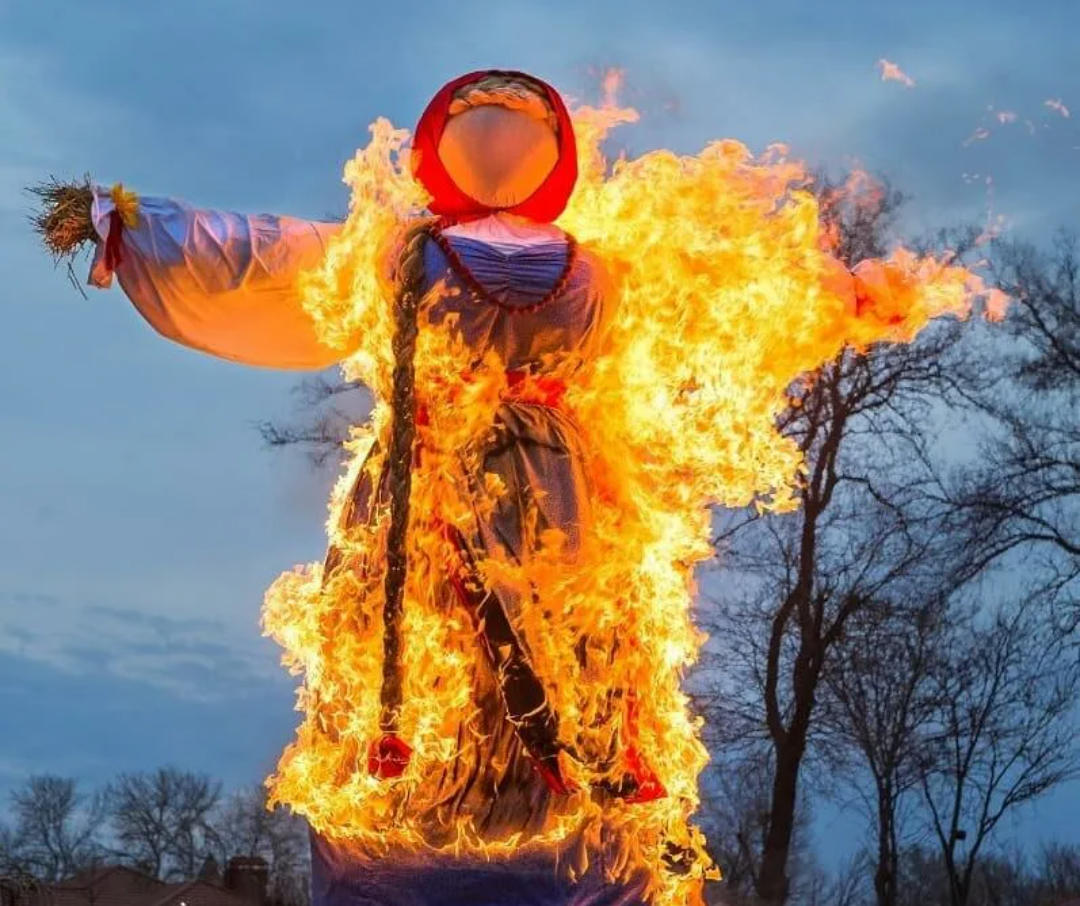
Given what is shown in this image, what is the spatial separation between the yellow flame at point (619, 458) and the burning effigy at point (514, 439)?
0.03 feet

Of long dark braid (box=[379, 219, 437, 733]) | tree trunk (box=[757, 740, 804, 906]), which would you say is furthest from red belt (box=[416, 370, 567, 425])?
tree trunk (box=[757, 740, 804, 906])

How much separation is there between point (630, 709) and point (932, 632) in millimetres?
15468

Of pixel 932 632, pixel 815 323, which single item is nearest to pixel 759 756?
pixel 932 632

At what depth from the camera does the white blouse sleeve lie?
5395 mm

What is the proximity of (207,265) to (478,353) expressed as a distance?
0.92 meters

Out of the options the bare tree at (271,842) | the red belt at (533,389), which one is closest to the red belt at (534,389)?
the red belt at (533,389)

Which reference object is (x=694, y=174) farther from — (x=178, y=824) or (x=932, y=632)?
(x=178, y=824)

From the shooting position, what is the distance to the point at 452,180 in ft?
18.2

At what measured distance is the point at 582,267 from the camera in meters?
5.37

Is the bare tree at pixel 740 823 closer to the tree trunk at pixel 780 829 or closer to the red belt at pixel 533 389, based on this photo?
the tree trunk at pixel 780 829

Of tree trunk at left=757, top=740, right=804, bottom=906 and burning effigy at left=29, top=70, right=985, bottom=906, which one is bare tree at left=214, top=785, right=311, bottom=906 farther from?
burning effigy at left=29, top=70, right=985, bottom=906

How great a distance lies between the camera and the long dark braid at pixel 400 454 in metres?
4.95

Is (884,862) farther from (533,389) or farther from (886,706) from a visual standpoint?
(533,389)

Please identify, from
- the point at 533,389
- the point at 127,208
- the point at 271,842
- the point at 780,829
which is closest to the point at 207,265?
the point at 127,208
